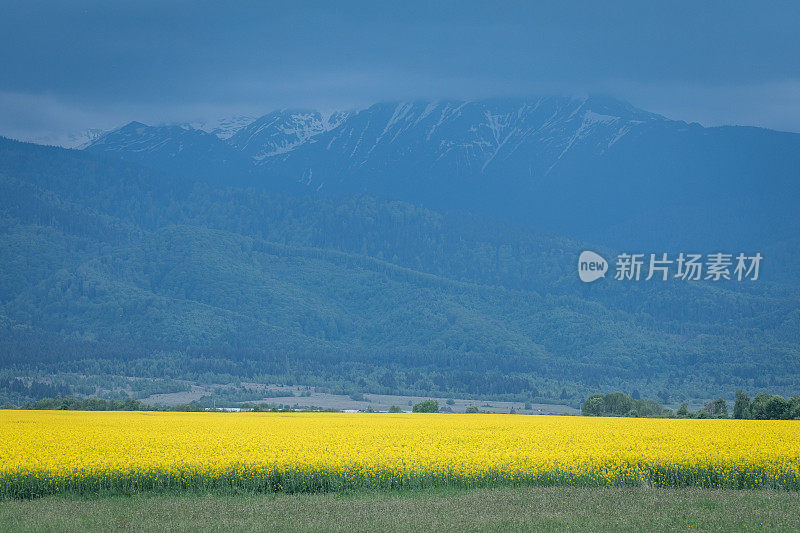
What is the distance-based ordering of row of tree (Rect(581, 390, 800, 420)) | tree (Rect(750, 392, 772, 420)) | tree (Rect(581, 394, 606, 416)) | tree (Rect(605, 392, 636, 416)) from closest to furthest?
row of tree (Rect(581, 390, 800, 420)) → tree (Rect(750, 392, 772, 420)) → tree (Rect(605, 392, 636, 416)) → tree (Rect(581, 394, 606, 416))

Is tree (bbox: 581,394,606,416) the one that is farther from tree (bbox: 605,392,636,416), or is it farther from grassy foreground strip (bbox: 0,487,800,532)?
grassy foreground strip (bbox: 0,487,800,532)

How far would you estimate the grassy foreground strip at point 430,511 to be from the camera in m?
21.1

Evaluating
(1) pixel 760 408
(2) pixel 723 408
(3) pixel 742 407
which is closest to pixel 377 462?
(1) pixel 760 408

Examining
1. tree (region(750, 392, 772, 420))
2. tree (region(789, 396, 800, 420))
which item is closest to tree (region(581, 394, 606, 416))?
tree (region(750, 392, 772, 420))

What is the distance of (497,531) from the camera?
20688mm

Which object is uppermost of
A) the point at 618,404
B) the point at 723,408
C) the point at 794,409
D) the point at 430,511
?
the point at 794,409

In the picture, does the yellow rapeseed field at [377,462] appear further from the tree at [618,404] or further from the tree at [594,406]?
the tree at [594,406]

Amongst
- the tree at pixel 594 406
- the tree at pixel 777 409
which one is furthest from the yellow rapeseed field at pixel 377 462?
the tree at pixel 594 406

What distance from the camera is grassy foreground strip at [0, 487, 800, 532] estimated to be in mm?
21109

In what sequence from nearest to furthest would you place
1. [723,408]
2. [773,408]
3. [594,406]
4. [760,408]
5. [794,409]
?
1. [794,409]
2. [773,408]
3. [760,408]
4. [723,408]
5. [594,406]

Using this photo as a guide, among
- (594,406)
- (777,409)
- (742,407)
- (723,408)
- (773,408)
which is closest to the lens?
(777,409)

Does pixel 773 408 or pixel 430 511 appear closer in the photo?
pixel 430 511

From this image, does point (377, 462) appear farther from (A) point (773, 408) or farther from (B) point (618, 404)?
(B) point (618, 404)

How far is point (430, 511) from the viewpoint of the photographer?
74.9 ft
